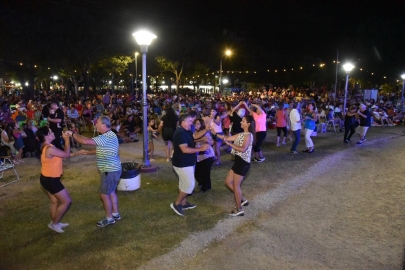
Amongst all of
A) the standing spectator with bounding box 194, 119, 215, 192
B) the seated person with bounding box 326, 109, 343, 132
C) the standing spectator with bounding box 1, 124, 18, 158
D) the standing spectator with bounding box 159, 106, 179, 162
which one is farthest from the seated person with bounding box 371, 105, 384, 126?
the standing spectator with bounding box 1, 124, 18, 158

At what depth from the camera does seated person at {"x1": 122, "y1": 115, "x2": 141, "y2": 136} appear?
1238 centimetres

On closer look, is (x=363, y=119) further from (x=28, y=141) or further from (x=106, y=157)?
(x=28, y=141)

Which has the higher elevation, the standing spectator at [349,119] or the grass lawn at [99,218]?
the standing spectator at [349,119]

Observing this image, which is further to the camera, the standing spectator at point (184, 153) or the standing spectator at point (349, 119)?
the standing spectator at point (349, 119)

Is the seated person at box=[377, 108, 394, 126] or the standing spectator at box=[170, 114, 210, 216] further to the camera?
the seated person at box=[377, 108, 394, 126]

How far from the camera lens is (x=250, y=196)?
248 inches

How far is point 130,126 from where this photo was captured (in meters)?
12.5

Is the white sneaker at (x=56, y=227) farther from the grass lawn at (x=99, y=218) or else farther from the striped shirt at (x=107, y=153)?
the striped shirt at (x=107, y=153)

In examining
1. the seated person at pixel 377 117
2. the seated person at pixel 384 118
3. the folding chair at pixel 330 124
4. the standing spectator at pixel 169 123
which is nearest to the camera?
the standing spectator at pixel 169 123

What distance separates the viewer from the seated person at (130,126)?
12.4 m

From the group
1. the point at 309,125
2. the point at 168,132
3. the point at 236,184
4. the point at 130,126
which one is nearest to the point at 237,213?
the point at 236,184

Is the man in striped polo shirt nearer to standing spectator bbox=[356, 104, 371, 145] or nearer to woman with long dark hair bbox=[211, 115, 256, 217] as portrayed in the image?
woman with long dark hair bbox=[211, 115, 256, 217]

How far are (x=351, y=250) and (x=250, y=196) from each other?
7.50 feet

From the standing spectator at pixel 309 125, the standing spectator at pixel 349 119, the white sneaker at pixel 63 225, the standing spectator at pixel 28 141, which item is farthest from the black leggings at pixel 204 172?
the standing spectator at pixel 349 119
